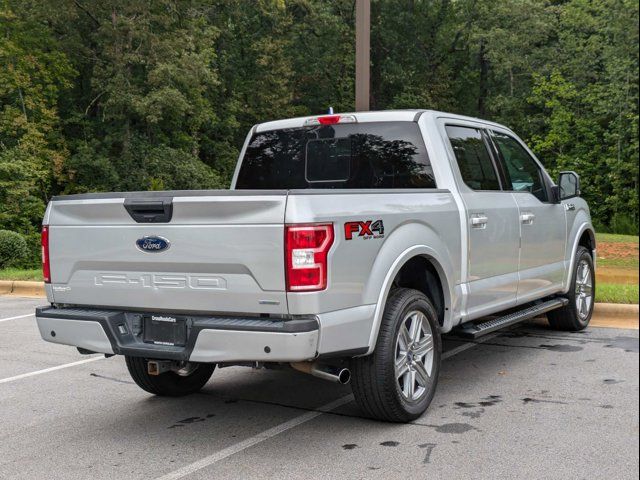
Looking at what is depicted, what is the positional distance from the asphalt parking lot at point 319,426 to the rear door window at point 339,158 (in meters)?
1.64

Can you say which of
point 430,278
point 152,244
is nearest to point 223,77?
point 430,278

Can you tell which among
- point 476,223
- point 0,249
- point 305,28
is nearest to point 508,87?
point 305,28

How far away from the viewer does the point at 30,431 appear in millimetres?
5008

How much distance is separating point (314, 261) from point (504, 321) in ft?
8.11

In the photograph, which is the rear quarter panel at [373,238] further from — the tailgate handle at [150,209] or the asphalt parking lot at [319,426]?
the asphalt parking lot at [319,426]

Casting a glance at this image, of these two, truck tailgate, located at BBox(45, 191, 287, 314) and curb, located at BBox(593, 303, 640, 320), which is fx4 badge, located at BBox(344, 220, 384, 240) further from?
curb, located at BBox(593, 303, 640, 320)

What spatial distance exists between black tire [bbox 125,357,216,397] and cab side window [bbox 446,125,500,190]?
→ 8.15 ft

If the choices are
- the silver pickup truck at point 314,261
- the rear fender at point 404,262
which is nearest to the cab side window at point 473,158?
the silver pickup truck at point 314,261

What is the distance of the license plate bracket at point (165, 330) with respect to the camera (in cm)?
434

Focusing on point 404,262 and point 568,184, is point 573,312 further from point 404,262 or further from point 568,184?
point 404,262

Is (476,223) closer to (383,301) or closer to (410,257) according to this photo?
(410,257)

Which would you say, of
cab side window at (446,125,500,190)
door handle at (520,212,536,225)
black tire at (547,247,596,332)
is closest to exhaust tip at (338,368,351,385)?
cab side window at (446,125,500,190)

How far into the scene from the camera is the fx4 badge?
4.26 m

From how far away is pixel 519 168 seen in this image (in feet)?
22.3
